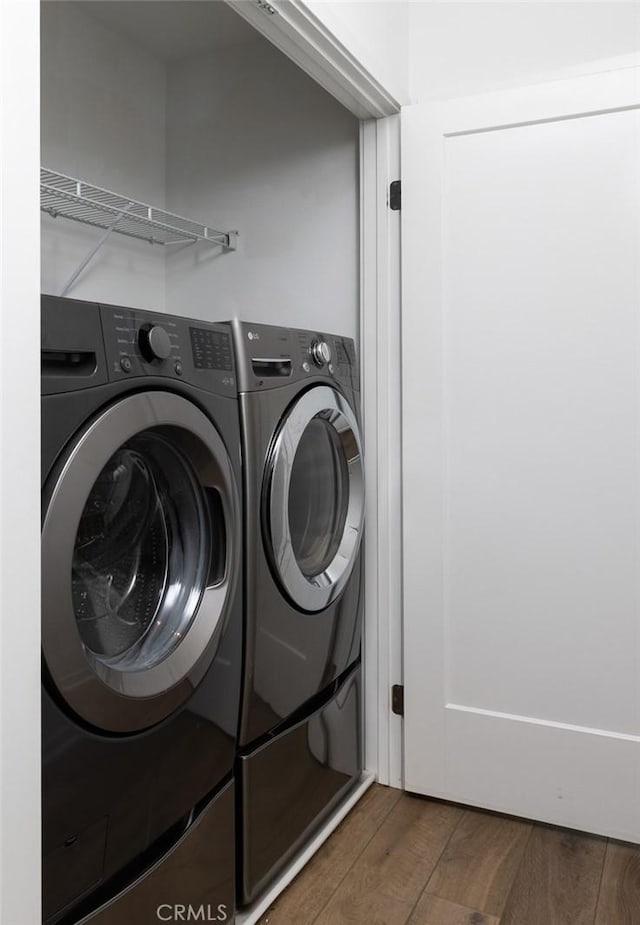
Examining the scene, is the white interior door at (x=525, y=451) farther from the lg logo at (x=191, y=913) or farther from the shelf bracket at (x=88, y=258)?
the shelf bracket at (x=88, y=258)

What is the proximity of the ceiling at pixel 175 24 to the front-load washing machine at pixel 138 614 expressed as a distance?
1347 millimetres

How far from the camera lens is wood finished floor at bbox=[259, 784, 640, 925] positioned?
1580 mm

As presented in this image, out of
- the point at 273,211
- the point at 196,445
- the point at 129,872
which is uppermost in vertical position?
the point at 273,211

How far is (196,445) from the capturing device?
1.38 meters

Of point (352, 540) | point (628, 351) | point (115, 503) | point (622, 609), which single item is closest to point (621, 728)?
point (622, 609)

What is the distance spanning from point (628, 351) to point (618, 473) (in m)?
0.31

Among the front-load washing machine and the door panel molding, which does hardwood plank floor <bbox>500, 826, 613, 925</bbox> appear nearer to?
the front-load washing machine

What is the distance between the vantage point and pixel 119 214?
81.2 inches

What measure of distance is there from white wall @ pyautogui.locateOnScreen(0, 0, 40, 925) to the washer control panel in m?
0.22

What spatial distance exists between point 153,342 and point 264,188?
1327 mm

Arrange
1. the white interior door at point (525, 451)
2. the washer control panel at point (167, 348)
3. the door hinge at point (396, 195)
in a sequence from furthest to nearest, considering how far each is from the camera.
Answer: the door hinge at point (396, 195) → the white interior door at point (525, 451) → the washer control panel at point (167, 348)

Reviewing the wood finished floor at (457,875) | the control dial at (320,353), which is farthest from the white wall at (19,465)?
the control dial at (320,353)

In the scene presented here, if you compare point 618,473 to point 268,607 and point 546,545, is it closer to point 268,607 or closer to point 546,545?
point 546,545

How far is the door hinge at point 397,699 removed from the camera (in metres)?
2.12
